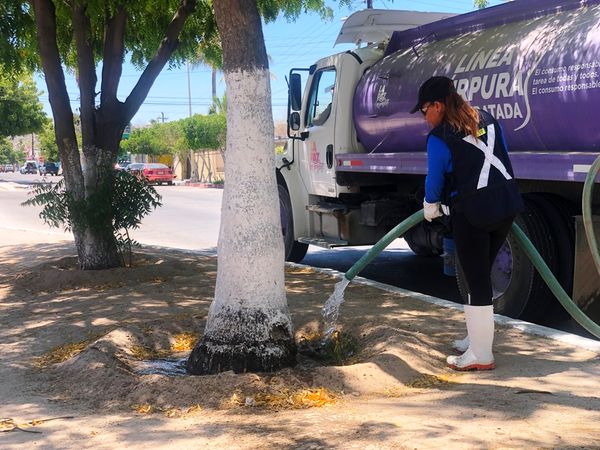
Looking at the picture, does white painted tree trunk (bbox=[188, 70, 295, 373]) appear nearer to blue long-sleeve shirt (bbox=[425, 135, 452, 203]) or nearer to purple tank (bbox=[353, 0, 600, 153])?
blue long-sleeve shirt (bbox=[425, 135, 452, 203])

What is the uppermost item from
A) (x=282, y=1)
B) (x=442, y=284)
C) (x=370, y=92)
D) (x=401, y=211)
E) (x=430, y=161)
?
(x=282, y=1)

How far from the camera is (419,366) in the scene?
4676 mm

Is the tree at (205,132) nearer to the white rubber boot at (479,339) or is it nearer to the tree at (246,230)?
the tree at (246,230)

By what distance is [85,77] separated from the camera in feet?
29.0

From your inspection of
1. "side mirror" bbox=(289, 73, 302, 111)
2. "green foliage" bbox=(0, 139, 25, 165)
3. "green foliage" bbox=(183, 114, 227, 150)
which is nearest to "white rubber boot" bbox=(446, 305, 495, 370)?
"side mirror" bbox=(289, 73, 302, 111)

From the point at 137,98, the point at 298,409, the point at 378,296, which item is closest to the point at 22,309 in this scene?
the point at 137,98

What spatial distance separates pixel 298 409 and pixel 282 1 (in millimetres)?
7419

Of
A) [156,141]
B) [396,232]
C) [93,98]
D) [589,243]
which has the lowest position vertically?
[589,243]

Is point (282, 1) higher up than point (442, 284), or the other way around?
point (282, 1)

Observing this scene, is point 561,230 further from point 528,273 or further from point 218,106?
point 218,106

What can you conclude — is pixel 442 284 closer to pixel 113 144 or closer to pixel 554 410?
pixel 113 144

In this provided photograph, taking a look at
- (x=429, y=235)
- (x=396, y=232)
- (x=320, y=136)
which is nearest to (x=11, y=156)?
(x=320, y=136)

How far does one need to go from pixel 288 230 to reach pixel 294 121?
1573mm

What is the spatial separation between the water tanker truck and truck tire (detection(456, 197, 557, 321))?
0.4 inches
